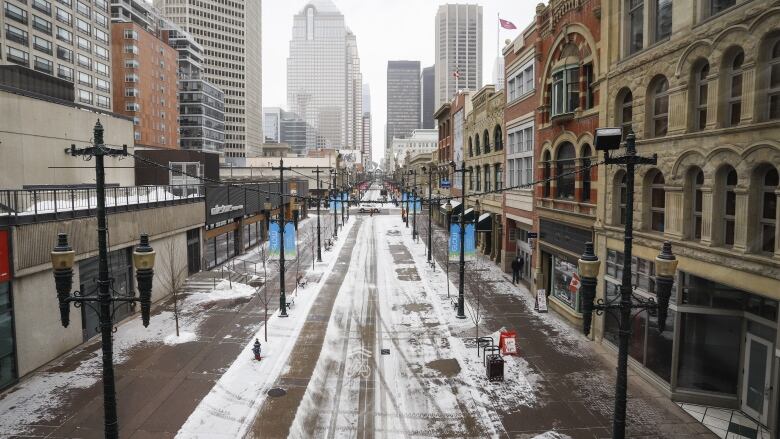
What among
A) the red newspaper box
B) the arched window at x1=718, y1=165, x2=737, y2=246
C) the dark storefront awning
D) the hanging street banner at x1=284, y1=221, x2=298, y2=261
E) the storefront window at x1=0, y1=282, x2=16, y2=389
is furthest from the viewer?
the dark storefront awning

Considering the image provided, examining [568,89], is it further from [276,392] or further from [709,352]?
[276,392]

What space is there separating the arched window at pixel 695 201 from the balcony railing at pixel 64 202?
22926 mm

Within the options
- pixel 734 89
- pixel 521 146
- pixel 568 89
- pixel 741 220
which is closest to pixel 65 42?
pixel 521 146

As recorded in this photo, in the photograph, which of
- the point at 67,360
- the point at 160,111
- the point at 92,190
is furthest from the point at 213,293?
the point at 160,111

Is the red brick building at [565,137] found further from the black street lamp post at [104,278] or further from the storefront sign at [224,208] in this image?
the storefront sign at [224,208]

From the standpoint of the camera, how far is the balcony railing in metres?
18.1

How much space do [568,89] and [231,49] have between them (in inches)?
6276

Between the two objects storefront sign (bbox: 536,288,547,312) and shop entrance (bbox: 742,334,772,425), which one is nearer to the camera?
shop entrance (bbox: 742,334,772,425)

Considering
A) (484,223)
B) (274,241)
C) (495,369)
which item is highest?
(484,223)

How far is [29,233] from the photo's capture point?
59.5 ft

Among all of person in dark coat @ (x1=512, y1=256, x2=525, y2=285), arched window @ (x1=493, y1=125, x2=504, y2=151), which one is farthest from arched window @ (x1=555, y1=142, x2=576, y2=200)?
arched window @ (x1=493, y1=125, x2=504, y2=151)

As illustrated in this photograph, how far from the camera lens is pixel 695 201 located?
1598 cm

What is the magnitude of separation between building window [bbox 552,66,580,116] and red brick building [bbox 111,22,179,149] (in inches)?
3215

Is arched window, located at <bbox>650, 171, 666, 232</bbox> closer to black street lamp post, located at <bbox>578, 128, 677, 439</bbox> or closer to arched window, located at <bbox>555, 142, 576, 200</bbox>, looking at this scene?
arched window, located at <bbox>555, 142, 576, 200</bbox>
